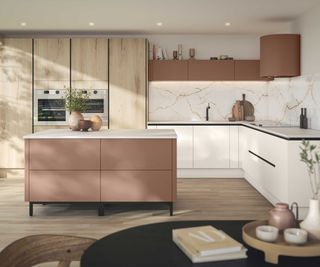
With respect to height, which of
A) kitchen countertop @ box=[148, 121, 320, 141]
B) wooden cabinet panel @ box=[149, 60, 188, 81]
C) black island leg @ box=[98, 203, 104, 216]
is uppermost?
wooden cabinet panel @ box=[149, 60, 188, 81]

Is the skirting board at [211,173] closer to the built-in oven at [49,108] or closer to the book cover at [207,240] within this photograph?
the built-in oven at [49,108]

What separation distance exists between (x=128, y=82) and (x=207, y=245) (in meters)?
6.29

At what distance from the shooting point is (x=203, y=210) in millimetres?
5500

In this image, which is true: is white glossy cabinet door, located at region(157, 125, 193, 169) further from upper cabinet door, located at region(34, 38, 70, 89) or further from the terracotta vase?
the terracotta vase

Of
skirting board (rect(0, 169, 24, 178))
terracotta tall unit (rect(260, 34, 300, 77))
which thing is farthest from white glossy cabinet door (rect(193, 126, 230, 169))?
skirting board (rect(0, 169, 24, 178))

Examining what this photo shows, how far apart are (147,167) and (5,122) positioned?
11.7ft

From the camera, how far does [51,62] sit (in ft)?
25.4

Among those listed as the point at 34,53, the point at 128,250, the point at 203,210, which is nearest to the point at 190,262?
the point at 128,250

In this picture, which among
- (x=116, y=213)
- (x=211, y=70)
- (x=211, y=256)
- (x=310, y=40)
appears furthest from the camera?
(x=211, y=70)

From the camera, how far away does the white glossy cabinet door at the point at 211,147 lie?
7738mm

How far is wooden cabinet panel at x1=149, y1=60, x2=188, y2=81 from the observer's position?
805cm

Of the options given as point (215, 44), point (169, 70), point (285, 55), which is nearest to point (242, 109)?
point (215, 44)

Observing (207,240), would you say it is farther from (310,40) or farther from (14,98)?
(14,98)

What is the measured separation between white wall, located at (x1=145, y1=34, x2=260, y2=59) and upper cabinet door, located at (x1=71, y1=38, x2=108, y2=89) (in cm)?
97
